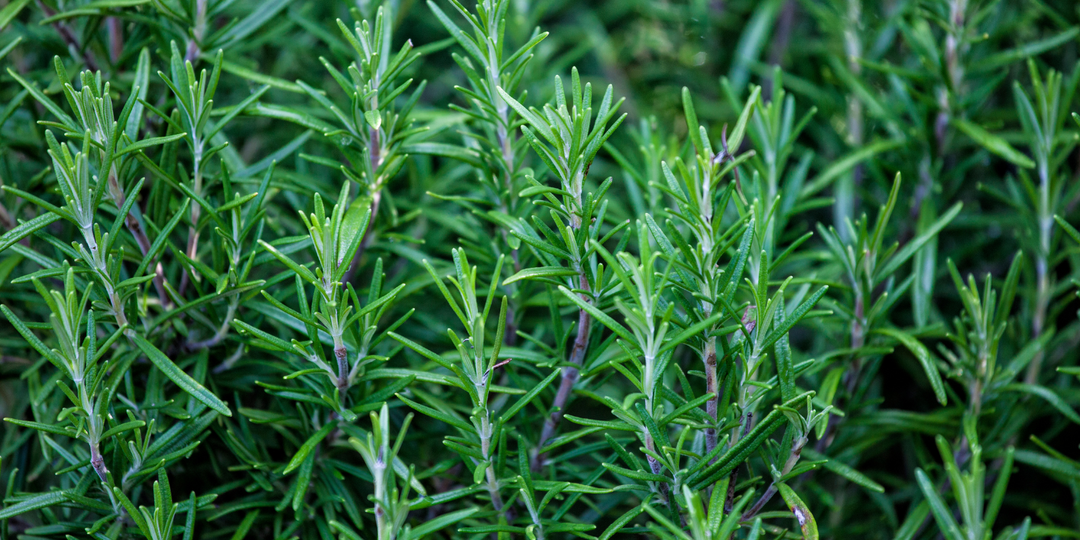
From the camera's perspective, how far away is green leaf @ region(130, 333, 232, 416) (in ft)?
1.94

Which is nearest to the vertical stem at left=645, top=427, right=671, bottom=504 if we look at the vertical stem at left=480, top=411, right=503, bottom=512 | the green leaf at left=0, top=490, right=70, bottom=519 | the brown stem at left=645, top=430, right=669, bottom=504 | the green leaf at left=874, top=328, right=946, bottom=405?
the brown stem at left=645, top=430, right=669, bottom=504

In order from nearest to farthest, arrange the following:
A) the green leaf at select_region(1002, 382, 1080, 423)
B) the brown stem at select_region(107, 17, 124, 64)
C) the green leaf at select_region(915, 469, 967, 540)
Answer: the green leaf at select_region(915, 469, 967, 540) → the green leaf at select_region(1002, 382, 1080, 423) → the brown stem at select_region(107, 17, 124, 64)

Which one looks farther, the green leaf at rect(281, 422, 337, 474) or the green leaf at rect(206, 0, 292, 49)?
the green leaf at rect(206, 0, 292, 49)

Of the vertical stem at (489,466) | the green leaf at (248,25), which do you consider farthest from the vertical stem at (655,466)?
the green leaf at (248,25)

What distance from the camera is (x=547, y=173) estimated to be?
0.73m

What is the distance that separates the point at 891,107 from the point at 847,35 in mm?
171

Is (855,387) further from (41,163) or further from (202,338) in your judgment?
(41,163)

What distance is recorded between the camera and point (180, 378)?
0.60 m

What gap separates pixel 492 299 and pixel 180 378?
0.27 metres

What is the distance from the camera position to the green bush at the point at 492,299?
0.58 meters

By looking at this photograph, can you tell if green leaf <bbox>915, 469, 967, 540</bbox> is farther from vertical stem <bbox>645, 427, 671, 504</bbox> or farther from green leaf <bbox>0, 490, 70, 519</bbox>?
green leaf <bbox>0, 490, 70, 519</bbox>

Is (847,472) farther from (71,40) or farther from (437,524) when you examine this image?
(71,40)

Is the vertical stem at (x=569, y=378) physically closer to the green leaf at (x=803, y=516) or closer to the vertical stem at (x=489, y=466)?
the vertical stem at (x=489, y=466)

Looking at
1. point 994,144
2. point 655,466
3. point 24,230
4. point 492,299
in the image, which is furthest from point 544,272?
point 994,144
